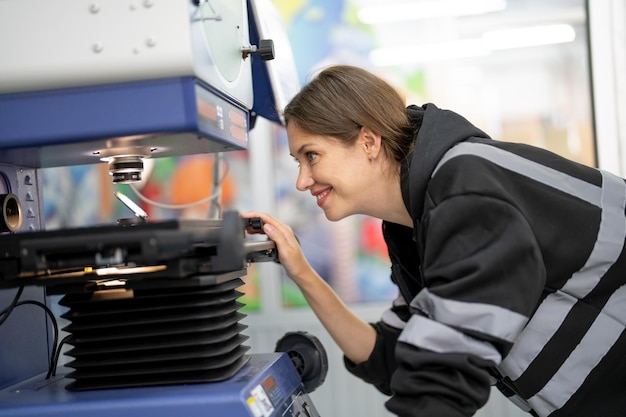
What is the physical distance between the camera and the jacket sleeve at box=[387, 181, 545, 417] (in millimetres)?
970

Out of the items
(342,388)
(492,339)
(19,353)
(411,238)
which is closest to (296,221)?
(342,388)

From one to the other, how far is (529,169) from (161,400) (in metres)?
0.70

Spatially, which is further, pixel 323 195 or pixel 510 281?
pixel 323 195

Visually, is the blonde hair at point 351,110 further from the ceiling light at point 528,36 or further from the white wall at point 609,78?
the ceiling light at point 528,36

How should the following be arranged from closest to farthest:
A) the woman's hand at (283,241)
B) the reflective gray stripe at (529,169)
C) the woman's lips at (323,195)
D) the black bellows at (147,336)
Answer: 1. the black bellows at (147,336)
2. the reflective gray stripe at (529,169)
3. the woman's hand at (283,241)
4. the woman's lips at (323,195)

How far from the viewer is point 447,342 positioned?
0.98 metres

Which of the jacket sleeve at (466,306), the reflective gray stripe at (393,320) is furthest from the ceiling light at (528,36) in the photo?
the jacket sleeve at (466,306)

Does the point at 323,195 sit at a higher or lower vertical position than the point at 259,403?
higher

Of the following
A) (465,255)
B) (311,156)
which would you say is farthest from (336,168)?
(465,255)

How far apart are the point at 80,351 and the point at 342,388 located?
6.07ft

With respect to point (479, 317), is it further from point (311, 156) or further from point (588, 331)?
point (311, 156)

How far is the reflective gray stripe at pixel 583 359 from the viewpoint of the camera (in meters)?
1.18

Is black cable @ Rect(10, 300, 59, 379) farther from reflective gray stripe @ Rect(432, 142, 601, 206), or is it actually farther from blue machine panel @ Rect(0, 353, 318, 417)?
reflective gray stripe @ Rect(432, 142, 601, 206)

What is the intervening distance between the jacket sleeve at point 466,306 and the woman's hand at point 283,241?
1.34 feet
